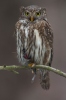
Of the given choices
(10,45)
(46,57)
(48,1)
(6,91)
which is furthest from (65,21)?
(46,57)

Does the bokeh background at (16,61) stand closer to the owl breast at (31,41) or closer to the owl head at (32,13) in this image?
the owl breast at (31,41)

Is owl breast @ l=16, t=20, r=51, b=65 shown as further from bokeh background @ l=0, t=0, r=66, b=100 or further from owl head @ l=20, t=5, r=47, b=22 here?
bokeh background @ l=0, t=0, r=66, b=100

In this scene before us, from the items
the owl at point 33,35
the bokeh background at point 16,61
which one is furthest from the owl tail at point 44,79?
the bokeh background at point 16,61

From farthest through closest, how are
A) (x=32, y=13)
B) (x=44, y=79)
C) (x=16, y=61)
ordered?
1. (x=16, y=61)
2. (x=44, y=79)
3. (x=32, y=13)

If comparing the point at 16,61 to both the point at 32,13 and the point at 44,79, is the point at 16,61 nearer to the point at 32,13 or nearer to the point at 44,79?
the point at 44,79

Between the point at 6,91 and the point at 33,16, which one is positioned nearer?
the point at 33,16

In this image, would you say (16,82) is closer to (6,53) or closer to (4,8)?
(6,53)

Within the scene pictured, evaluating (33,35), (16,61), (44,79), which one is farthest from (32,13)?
(16,61)
